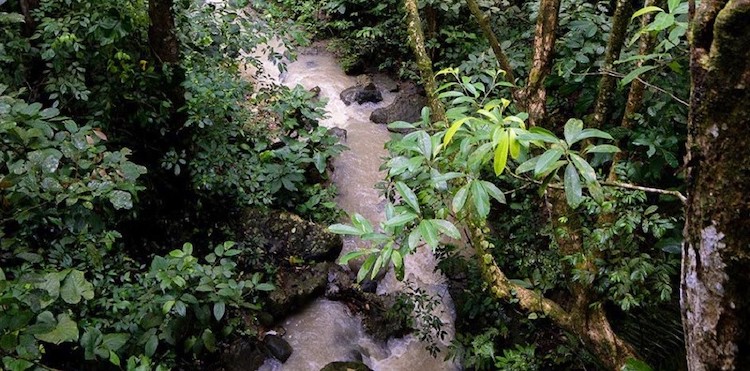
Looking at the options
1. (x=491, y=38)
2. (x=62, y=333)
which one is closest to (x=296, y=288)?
(x=62, y=333)

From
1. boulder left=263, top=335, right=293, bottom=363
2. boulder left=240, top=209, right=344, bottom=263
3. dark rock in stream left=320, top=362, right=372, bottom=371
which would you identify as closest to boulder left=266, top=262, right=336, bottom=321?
boulder left=240, top=209, right=344, bottom=263

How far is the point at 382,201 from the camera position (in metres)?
5.73

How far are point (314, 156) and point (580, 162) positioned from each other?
11.8ft

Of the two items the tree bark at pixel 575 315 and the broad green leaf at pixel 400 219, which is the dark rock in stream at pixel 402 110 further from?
the broad green leaf at pixel 400 219

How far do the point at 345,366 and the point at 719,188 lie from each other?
3504mm

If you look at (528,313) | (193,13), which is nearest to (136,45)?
(193,13)

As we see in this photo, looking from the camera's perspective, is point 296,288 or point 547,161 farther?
point 296,288

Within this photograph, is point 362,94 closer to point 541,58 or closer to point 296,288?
point 296,288

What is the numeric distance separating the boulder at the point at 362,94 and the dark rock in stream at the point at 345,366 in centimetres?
418

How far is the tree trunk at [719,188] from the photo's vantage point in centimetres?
112

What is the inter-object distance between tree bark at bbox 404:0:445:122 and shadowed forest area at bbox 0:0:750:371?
0.07 feet

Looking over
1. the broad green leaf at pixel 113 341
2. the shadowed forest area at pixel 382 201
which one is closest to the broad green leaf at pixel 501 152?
the shadowed forest area at pixel 382 201

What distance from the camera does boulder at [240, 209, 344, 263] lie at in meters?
4.83

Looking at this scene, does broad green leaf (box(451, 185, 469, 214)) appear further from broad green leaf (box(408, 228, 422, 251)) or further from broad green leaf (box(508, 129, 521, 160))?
broad green leaf (box(508, 129, 521, 160))
